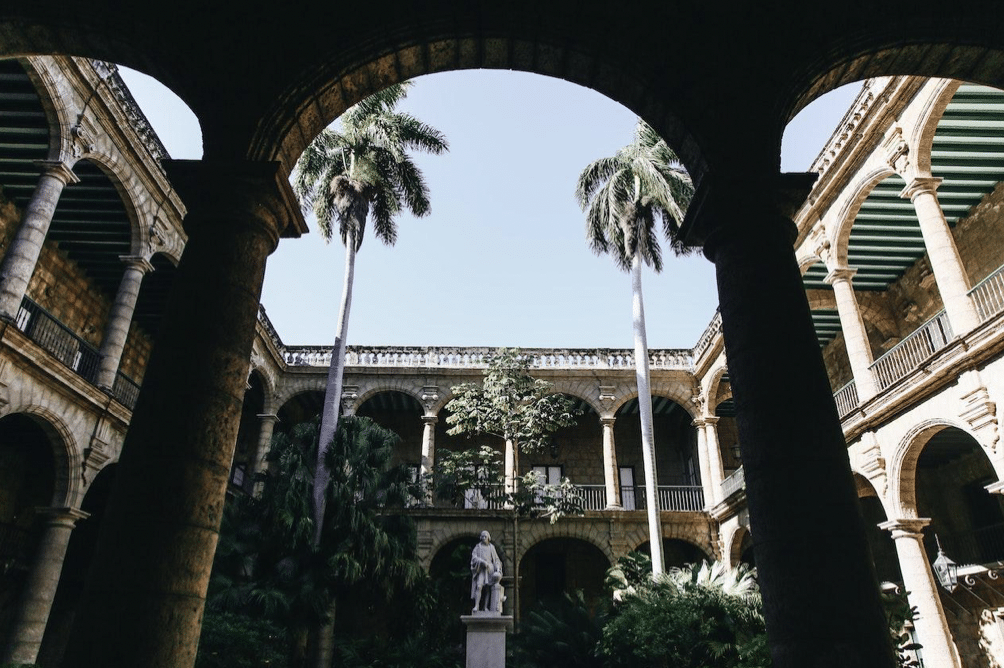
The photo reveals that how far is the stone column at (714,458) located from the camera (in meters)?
18.8

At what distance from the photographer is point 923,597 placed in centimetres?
1063

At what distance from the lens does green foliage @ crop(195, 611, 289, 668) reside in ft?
28.0

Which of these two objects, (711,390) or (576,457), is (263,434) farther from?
(711,390)

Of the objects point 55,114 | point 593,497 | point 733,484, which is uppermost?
point 55,114

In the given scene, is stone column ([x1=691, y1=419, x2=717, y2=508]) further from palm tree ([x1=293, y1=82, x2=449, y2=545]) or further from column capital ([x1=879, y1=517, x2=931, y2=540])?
palm tree ([x1=293, y1=82, x2=449, y2=545])

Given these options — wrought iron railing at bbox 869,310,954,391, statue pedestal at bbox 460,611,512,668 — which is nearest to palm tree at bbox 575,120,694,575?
wrought iron railing at bbox 869,310,954,391

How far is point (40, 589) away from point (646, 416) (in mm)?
12863

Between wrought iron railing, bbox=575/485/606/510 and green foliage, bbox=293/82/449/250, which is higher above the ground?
green foliage, bbox=293/82/449/250

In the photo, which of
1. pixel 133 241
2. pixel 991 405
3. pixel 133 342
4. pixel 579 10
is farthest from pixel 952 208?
pixel 133 342

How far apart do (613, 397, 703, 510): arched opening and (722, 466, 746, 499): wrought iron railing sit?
115 inches

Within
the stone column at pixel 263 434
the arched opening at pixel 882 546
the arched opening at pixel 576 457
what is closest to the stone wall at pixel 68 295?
the stone column at pixel 263 434

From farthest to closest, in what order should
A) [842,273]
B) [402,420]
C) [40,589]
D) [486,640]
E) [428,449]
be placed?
[402,420]
[428,449]
[842,273]
[40,589]
[486,640]

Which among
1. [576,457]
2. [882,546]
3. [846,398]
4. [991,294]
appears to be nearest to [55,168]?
[991,294]

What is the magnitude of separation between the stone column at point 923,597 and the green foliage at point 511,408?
7.56 meters
